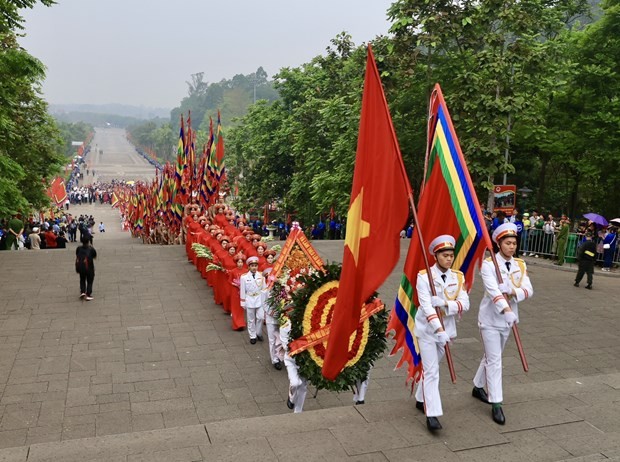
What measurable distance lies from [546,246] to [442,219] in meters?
12.4

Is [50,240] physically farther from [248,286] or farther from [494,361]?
[494,361]

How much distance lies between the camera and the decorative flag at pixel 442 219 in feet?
18.0

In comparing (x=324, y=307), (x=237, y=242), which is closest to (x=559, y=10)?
(x=237, y=242)

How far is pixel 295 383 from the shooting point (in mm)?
5953

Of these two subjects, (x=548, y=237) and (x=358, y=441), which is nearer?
(x=358, y=441)

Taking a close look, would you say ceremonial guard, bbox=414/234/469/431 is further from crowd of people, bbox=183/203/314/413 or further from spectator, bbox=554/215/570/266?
spectator, bbox=554/215/570/266

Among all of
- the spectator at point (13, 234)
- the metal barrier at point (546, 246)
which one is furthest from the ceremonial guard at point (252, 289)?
the spectator at point (13, 234)

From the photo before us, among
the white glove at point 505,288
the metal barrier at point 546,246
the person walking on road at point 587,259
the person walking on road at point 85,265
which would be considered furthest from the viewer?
the metal barrier at point 546,246

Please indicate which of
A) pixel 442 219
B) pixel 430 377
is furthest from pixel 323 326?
pixel 442 219

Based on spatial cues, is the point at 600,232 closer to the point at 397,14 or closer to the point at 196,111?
the point at 397,14

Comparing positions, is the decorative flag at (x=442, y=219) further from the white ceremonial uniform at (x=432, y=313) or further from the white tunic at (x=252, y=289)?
the white tunic at (x=252, y=289)

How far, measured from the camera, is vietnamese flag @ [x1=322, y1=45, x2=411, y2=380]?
4.85 metres

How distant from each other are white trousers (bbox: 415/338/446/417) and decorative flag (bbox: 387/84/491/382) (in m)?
0.35

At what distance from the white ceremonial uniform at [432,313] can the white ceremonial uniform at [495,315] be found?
0.28m
